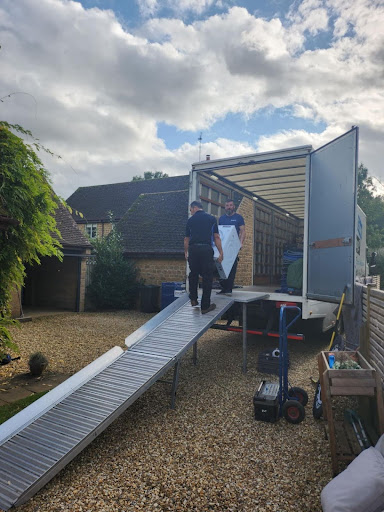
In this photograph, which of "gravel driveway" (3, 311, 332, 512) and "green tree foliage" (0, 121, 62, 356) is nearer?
"gravel driveway" (3, 311, 332, 512)

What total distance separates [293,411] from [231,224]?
3.87 meters

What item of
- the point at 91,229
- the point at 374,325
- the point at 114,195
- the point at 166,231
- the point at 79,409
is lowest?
the point at 79,409

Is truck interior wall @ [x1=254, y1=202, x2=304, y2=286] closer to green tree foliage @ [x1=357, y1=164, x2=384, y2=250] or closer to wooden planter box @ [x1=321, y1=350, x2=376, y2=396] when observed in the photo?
wooden planter box @ [x1=321, y1=350, x2=376, y2=396]

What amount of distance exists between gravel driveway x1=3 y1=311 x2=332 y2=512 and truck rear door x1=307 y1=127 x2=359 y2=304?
1.64m

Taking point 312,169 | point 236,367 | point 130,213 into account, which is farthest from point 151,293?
point 312,169

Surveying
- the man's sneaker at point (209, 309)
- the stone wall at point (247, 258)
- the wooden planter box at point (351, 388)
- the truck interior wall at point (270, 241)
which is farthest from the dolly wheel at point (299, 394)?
the truck interior wall at point (270, 241)

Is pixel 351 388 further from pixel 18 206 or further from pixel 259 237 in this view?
pixel 259 237

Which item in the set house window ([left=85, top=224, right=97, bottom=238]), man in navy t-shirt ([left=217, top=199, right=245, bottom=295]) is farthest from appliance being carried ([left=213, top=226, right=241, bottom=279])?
house window ([left=85, top=224, right=97, bottom=238])

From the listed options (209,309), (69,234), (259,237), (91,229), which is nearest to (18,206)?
(209,309)

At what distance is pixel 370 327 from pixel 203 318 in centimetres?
231

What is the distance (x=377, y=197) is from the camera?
39.0 metres

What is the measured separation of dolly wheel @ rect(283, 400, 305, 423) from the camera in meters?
4.19

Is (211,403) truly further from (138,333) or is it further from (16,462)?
(16,462)

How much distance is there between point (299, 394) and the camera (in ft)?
15.2
